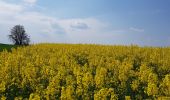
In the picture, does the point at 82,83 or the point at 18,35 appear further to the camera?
the point at 18,35

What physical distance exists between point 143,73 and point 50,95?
183 inches

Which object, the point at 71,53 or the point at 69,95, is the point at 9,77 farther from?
the point at 71,53

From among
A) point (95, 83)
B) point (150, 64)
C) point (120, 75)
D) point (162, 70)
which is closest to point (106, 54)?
point (150, 64)

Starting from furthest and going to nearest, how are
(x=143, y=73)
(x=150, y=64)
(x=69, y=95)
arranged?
1. (x=150, y=64)
2. (x=143, y=73)
3. (x=69, y=95)

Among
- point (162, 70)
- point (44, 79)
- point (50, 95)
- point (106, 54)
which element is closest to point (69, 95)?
point (50, 95)

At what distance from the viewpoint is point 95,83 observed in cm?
1695

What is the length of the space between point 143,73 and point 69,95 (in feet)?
17.0

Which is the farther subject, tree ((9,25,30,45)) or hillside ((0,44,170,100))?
tree ((9,25,30,45))

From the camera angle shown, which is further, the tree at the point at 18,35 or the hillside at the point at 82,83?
the tree at the point at 18,35

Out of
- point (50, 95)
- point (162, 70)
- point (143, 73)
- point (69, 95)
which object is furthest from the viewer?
point (162, 70)

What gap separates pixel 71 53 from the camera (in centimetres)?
3008

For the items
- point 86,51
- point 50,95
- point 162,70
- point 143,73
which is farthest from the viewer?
point 86,51

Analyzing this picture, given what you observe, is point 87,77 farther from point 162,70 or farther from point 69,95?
point 162,70

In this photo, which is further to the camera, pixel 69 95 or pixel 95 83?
pixel 95 83
